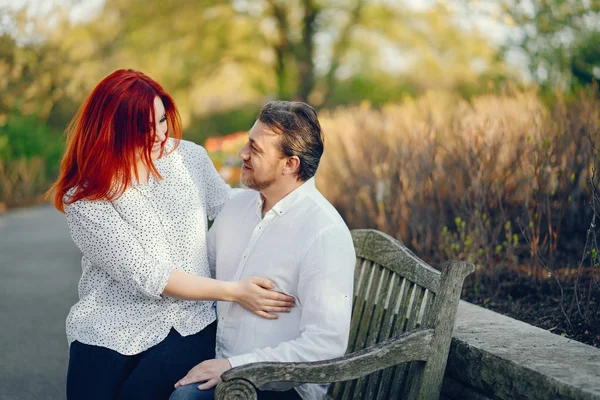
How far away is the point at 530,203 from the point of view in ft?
14.9

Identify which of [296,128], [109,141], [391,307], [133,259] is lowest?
[391,307]

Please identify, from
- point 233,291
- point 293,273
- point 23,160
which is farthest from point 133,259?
point 23,160

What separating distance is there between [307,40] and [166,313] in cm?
2186

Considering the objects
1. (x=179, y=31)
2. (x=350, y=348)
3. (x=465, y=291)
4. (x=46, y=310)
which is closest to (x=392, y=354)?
(x=350, y=348)

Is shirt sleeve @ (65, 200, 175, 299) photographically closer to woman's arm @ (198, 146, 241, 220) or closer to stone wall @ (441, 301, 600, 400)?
woman's arm @ (198, 146, 241, 220)

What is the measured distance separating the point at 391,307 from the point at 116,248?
3.64 ft

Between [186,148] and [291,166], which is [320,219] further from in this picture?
[186,148]

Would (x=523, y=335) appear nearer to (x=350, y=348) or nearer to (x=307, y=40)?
(x=350, y=348)

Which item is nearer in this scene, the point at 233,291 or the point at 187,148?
the point at 233,291

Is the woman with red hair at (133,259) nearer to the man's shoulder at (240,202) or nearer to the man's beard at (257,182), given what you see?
the man's shoulder at (240,202)

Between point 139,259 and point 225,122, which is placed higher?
point 139,259

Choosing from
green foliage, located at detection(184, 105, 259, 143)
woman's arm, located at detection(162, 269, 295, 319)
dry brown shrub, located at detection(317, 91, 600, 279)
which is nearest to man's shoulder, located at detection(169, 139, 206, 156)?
woman's arm, located at detection(162, 269, 295, 319)

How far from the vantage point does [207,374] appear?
2.58 metres

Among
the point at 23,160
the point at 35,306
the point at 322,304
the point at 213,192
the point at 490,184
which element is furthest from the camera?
the point at 23,160
